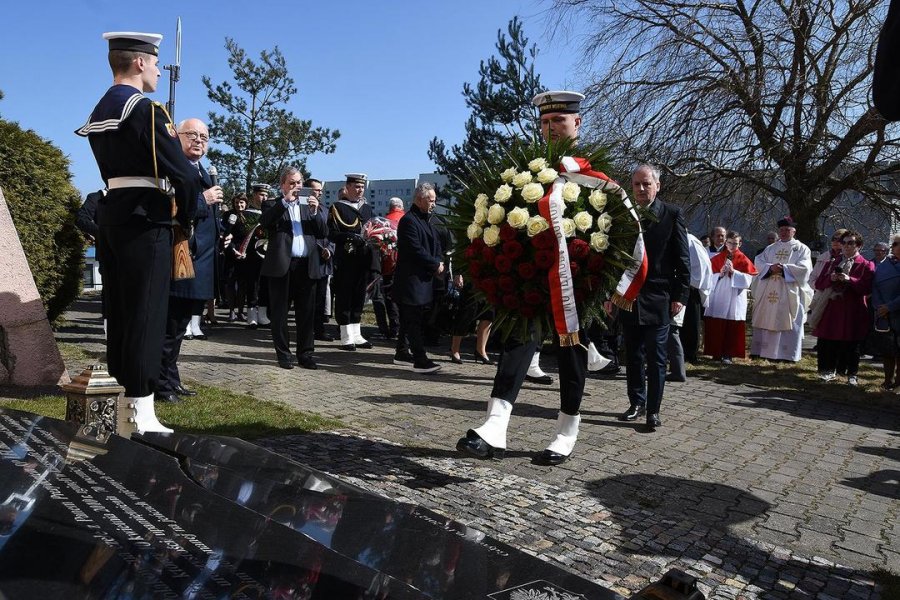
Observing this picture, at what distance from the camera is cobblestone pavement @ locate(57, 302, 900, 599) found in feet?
11.4

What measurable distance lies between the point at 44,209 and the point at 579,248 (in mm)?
6429

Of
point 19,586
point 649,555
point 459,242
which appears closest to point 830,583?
point 649,555

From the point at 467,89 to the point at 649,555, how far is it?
16678 millimetres

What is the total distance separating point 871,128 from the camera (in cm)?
1328

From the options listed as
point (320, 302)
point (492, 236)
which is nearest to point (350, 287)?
point (320, 302)

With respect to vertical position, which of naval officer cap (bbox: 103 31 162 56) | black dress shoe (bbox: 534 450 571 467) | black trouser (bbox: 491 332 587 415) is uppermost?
naval officer cap (bbox: 103 31 162 56)

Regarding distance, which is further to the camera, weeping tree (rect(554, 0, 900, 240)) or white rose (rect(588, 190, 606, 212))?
weeping tree (rect(554, 0, 900, 240))

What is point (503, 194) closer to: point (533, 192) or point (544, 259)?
point (533, 192)

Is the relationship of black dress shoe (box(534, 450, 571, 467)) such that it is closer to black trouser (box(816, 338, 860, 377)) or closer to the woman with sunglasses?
the woman with sunglasses

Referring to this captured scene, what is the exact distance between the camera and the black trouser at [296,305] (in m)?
8.18

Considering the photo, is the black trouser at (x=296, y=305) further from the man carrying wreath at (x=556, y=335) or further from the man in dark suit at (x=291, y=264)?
the man carrying wreath at (x=556, y=335)

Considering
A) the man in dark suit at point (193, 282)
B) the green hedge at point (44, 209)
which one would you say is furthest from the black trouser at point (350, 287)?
the man in dark suit at point (193, 282)

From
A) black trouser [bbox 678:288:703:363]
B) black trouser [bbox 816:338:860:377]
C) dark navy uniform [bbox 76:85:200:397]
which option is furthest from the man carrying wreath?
black trouser [bbox 816:338:860:377]

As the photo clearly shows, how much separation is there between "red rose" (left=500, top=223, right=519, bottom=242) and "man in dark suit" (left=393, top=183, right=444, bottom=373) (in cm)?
425
